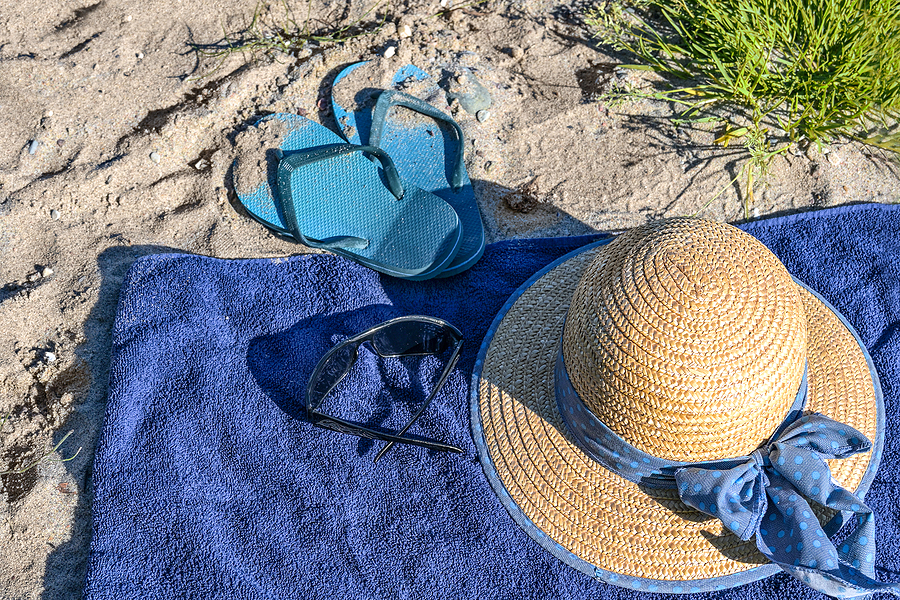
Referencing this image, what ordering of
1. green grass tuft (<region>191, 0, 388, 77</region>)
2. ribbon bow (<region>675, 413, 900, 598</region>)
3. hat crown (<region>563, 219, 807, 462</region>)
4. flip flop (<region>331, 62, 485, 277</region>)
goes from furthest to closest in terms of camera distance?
green grass tuft (<region>191, 0, 388, 77</region>), flip flop (<region>331, 62, 485, 277</region>), ribbon bow (<region>675, 413, 900, 598</region>), hat crown (<region>563, 219, 807, 462</region>)

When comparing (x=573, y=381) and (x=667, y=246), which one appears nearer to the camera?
(x=667, y=246)

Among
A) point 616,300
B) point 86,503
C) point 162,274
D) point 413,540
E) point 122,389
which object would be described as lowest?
point 413,540

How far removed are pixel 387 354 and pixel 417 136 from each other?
2.78ft

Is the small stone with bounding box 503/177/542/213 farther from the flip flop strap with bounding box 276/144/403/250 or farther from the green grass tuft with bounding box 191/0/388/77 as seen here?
the green grass tuft with bounding box 191/0/388/77

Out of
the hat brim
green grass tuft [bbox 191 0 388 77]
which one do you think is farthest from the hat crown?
green grass tuft [bbox 191 0 388 77]

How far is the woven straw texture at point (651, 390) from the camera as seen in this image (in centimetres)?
139

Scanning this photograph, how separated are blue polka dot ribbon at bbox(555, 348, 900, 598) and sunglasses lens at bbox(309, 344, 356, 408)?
0.70m

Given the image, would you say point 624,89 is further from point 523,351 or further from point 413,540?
point 413,540

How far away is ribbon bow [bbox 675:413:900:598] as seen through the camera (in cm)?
151

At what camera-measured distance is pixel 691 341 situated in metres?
1.38

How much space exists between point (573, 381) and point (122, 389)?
1.29m

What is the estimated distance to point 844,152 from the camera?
2467mm

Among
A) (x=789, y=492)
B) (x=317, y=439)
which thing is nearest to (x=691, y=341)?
(x=789, y=492)

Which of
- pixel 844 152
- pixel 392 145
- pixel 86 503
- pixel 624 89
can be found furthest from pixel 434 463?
pixel 844 152
